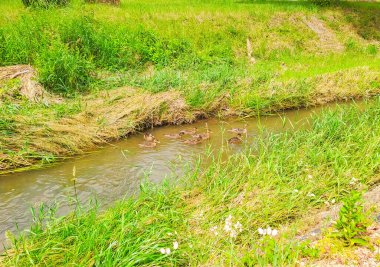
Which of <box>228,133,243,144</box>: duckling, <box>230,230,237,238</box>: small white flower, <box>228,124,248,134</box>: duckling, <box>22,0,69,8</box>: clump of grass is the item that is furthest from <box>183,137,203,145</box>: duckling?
<box>22,0,69,8</box>: clump of grass

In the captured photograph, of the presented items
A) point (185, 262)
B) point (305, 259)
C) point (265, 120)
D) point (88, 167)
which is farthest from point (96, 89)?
point (305, 259)

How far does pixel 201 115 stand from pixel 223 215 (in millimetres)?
5160

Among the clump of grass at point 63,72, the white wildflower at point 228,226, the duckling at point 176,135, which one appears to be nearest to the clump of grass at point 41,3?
the clump of grass at point 63,72

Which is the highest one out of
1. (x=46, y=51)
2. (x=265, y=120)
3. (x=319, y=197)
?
(x=46, y=51)

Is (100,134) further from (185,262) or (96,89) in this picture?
(185,262)

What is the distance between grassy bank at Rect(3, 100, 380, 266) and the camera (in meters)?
3.68

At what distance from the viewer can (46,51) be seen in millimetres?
9625

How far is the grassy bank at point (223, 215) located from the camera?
3.68 m

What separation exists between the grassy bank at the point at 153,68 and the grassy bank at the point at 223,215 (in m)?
3.00

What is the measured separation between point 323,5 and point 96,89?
14.1 meters

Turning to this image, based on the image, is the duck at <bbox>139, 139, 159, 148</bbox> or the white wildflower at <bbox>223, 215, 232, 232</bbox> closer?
the white wildflower at <bbox>223, 215, 232, 232</bbox>

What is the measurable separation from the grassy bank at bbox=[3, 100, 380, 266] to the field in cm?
2

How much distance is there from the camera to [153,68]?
37.2 ft

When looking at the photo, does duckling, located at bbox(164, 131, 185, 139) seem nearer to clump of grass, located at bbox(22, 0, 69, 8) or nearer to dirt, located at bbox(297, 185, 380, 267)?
dirt, located at bbox(297, 185, 380, 267)
